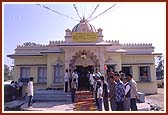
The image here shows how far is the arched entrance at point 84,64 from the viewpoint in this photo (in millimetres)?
14477

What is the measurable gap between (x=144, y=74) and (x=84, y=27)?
4.81 metres

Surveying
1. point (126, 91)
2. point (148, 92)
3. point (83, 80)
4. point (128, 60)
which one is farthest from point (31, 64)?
point (126, 91)

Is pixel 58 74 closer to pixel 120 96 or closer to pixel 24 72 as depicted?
pixel 24 72

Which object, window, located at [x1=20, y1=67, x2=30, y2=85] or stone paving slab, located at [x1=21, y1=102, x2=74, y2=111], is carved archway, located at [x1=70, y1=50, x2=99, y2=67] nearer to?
window, located at [x1=20, y1=67, x2=30, y2=85]

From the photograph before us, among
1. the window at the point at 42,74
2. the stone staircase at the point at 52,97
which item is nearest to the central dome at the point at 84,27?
the window at the point at 42,74

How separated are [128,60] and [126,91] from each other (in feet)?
31.4

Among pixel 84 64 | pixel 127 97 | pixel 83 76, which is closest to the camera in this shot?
pixel 127 97

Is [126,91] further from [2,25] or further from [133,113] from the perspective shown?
[2,25]

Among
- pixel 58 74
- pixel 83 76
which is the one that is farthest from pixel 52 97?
pixel 83 76

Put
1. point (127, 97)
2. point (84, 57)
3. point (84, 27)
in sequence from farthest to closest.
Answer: point (84, 27)
point (84, 57)
point (127, 97)

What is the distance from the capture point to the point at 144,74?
1638cm

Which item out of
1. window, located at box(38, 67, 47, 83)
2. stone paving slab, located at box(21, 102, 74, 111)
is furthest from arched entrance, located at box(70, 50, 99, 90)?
stone paving slab, located at box(21, 102, 74, 111)

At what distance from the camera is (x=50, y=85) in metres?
15.3

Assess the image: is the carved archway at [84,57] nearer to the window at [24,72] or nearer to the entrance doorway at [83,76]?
the entrance doorway at [83,76]
